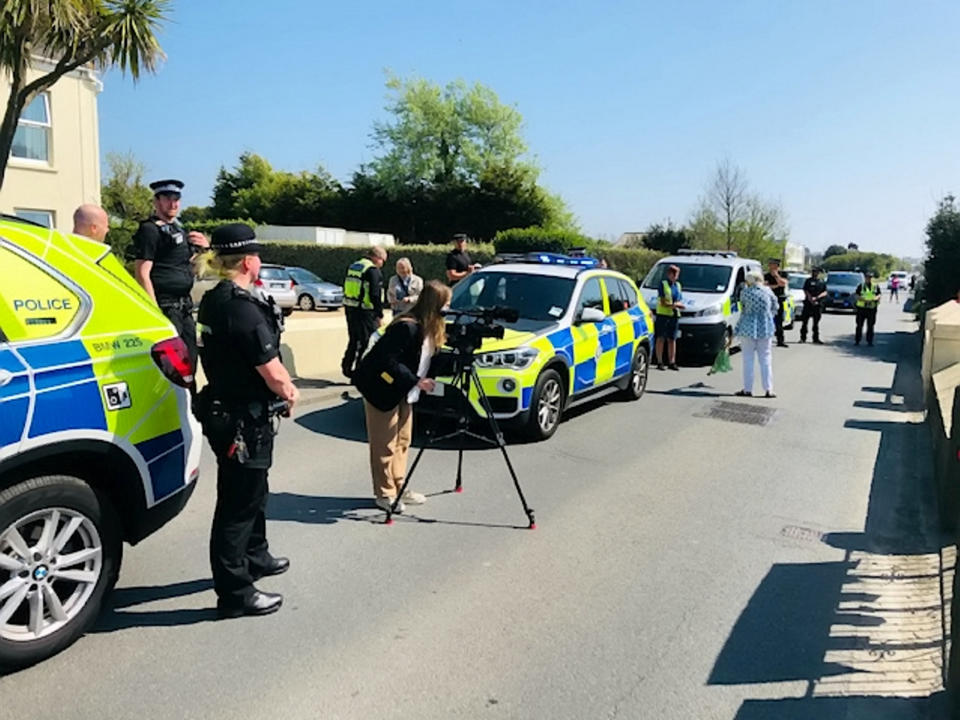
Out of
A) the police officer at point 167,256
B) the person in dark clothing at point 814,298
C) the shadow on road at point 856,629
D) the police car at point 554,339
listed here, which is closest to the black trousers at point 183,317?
the police officer at point 167,256

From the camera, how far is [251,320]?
372cm

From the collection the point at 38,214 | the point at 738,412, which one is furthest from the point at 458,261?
the point at 38,214

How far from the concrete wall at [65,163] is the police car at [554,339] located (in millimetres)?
16772

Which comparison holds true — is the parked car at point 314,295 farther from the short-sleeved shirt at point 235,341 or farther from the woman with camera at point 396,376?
the short-sleeved shirt at point 235,341

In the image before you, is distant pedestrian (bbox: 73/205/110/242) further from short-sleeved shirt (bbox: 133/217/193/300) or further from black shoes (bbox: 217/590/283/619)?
black shoes (bbox: 217/590/283/619)

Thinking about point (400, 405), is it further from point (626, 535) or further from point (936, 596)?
point (936, 596)

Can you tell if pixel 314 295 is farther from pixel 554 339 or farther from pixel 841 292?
pixel 554 339

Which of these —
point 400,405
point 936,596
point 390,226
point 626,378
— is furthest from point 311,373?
point 390,226

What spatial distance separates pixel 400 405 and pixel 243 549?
1802 mm

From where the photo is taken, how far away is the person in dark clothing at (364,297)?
32.2 ft

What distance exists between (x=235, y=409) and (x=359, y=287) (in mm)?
6135

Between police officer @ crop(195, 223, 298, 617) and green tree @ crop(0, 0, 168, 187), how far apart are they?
12403 mm

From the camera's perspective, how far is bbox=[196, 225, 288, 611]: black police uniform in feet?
12.2

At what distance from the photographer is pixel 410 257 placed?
35.7 metres
